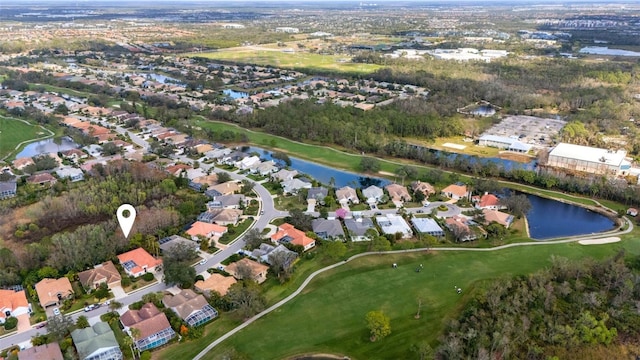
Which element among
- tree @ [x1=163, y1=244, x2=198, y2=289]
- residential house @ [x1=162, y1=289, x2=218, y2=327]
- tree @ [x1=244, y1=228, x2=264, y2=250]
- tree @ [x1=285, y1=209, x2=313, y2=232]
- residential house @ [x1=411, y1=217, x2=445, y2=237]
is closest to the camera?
residential house @ [x1=162, y1=289, x2=218, y2=327]

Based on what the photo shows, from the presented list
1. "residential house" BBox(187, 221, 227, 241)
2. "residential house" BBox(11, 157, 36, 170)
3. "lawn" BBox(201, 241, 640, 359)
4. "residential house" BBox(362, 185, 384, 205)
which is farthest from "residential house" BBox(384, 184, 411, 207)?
"residential house" BBox(11, 157, 36, 170)

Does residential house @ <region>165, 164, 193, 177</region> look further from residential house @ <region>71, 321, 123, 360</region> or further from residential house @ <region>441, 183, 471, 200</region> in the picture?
residential house @ <region>441, 183, 471, 200</region>

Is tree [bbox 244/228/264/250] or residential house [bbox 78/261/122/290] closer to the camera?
residential house [bbox 78/261/122/290]

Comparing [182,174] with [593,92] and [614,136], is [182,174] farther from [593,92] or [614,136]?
[593,92]

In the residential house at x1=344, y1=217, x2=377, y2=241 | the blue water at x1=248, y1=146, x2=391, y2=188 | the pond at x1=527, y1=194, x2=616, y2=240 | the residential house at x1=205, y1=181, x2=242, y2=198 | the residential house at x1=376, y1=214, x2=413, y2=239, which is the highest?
the residential house at x1=205, y1=181, x2=242, y2=198

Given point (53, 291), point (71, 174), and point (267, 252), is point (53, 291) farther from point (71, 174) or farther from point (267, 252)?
point (71, 174)

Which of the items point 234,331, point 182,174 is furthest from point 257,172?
point 234,331
